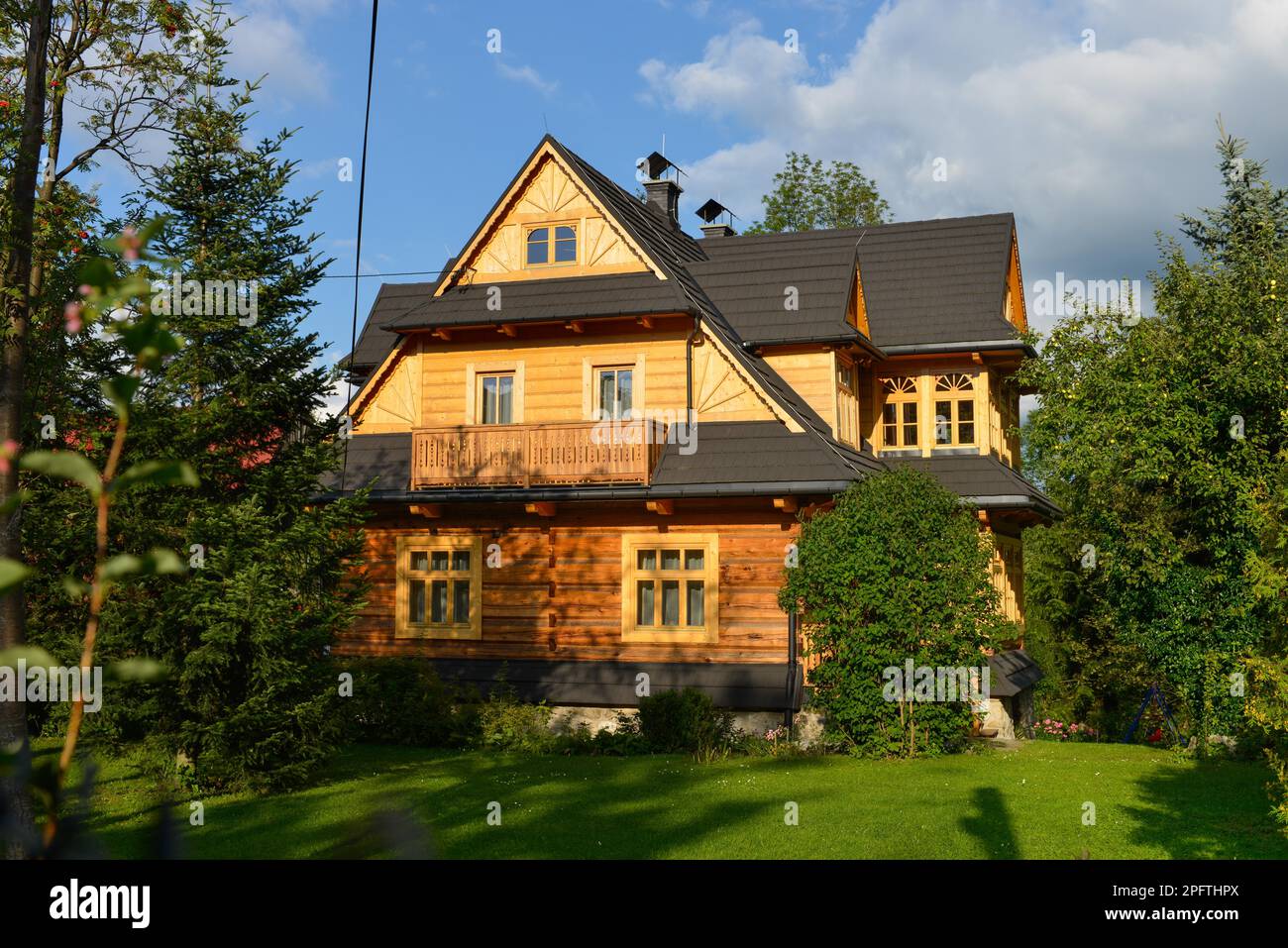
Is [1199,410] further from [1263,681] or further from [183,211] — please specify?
[183,211]

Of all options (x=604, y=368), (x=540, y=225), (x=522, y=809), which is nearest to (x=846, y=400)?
(x=604, y=368)

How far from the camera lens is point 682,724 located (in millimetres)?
18312

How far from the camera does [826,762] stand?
55.8 feet

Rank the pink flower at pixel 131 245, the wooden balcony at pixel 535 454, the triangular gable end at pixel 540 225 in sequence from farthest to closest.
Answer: the triangular gable end at pixel 540 225 < the wooden balcony at pixel 535 454 < the pink flower at pixel 131 245

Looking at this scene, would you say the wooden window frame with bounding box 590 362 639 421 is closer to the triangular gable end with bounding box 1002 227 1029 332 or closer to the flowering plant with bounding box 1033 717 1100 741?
the triangular gable end with bounding box 1002 227 1029 332

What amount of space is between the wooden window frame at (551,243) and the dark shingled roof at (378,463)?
4.23 m

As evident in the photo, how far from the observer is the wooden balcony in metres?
19.9

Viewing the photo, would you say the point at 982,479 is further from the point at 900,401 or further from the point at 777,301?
the point at 777,301

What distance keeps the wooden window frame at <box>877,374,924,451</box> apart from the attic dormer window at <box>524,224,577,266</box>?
7.33 meters

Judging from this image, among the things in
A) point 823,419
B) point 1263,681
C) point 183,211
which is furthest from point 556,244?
point 1263,681

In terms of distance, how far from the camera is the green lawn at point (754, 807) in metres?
10.7

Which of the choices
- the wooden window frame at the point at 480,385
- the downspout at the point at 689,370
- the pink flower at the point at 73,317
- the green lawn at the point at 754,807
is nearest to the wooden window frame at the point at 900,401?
the downspout at the point at 689,370

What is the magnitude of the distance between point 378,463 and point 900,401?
1103cm

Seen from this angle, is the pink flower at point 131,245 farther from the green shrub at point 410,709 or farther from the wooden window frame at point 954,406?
the wooden window frame at point 954,406
